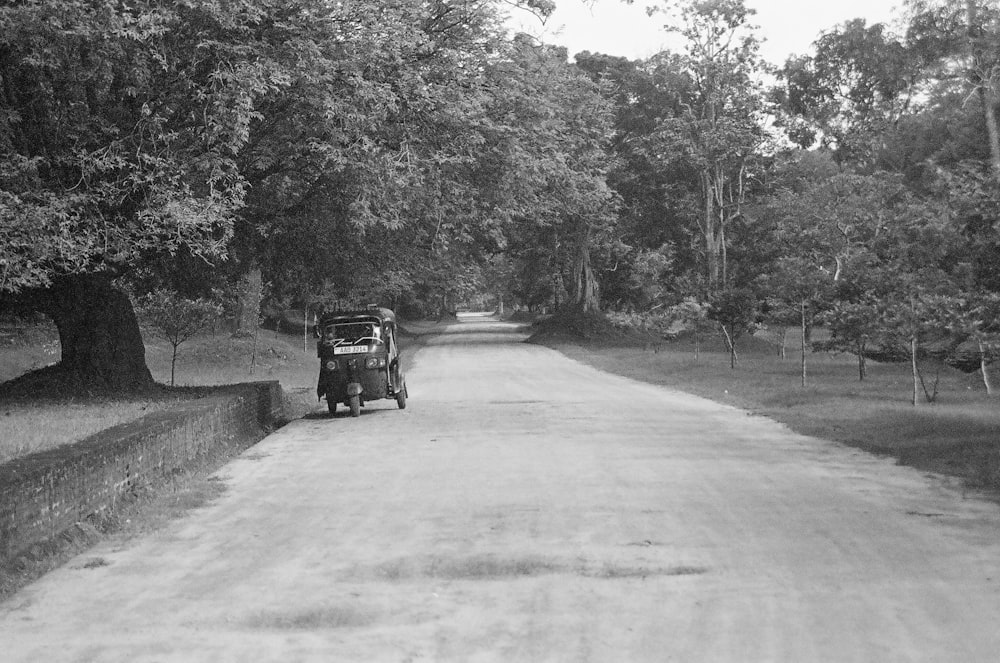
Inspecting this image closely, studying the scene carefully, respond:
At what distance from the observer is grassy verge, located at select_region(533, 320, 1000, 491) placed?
13703mm

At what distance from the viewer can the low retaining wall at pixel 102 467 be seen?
8180mm

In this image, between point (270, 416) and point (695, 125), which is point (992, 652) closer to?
point (270, 416)

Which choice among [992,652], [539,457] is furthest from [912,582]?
[539,457]

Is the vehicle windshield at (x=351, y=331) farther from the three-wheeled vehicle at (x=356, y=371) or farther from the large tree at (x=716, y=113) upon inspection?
the large tree at (x=716, y=113)

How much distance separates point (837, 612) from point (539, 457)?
24.0 feet

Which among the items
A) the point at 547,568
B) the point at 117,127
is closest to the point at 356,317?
the point at 117,127

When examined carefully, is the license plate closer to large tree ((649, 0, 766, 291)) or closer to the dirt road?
the dirt road

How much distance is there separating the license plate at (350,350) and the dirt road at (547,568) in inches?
241

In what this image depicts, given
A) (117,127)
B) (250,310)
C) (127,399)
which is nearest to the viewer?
(117,127)

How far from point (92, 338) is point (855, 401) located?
13.8 meters

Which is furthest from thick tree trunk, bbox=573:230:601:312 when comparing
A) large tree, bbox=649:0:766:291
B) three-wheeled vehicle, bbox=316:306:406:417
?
three-wheeled vehicle, bbox=316:306:406:417

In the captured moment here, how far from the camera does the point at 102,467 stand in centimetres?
1002

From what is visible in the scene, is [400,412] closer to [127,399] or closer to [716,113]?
[127,399]

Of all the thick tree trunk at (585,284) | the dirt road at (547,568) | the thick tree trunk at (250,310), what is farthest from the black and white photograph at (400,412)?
the thick tree trunk at (585,284)
